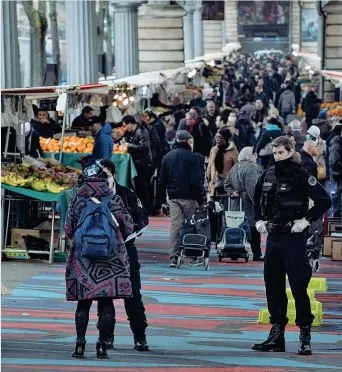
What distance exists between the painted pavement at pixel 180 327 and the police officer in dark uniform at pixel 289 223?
39cm

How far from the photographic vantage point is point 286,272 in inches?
443

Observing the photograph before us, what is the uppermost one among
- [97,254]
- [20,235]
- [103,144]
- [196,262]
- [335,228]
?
[97,254]

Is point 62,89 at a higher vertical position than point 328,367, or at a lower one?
higher

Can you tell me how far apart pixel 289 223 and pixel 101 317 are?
5.05 feet

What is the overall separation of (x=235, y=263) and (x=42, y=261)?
236cm

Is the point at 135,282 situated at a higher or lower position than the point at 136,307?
higher

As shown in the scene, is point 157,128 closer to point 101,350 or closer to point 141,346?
point 141,346

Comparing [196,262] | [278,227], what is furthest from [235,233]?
[278,227]

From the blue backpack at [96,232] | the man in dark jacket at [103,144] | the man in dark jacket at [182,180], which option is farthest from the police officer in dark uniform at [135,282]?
the man in dark jacket at [103,144]

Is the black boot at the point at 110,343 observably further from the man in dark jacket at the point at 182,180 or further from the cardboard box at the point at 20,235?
the cardboard box at the point at 20,235

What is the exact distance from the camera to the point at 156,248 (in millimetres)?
19266

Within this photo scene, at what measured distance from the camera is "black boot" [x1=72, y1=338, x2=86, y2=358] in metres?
10.8

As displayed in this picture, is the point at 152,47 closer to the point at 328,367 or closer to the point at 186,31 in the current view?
the point at 186,31

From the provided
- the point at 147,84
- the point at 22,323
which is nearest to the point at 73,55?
the point at 147,84
